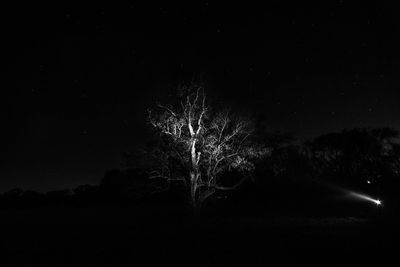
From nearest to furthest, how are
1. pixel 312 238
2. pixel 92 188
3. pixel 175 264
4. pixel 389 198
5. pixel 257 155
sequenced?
1. pixel 175 264
2. pixel 312 238
3. pixel 257 155
4. pixel 389 198
5. pixel 92 188

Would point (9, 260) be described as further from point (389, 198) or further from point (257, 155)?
point (389, 198)

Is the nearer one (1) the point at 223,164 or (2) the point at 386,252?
(2) the point at 386,252

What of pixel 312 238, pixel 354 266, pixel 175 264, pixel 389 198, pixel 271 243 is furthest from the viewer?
pixel 389 198

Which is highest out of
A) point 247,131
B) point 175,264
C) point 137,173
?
point 247,131

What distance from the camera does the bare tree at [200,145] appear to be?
96.5ft

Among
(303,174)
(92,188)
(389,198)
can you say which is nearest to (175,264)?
(389,198)

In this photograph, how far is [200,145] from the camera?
29.7m

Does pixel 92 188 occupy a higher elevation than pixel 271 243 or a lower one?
higher

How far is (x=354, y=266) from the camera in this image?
35.1 ft

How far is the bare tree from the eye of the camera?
29422mm

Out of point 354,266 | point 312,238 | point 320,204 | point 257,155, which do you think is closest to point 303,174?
point 320,204

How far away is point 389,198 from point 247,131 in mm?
29708

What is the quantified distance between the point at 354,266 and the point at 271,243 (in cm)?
540

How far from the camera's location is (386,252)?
12.8m
